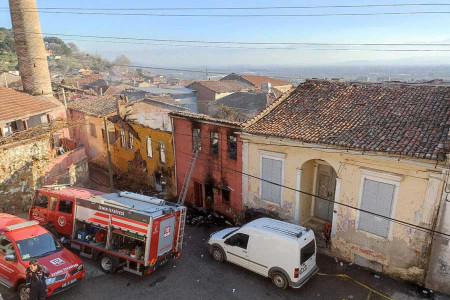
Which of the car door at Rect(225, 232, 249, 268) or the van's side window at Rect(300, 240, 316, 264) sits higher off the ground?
the van's side window at Rect(300, 240, 316, 264)

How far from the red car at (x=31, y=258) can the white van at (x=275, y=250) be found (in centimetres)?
590

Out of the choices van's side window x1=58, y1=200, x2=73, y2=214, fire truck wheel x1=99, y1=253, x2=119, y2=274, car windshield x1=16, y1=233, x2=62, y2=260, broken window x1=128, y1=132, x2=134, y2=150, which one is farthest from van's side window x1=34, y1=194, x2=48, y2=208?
broken window x1=128, y1=132, x2=134, y2=150

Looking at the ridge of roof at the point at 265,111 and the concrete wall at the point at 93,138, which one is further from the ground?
the ridge of roof at the point at 265,111

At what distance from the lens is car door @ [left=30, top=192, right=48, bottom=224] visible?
584 inches

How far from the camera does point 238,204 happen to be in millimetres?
17734

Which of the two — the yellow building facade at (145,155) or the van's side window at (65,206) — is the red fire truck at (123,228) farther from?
the yellow building facade at (145,155)

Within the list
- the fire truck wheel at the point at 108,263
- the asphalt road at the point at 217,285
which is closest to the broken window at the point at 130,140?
the asphalt road at the point at 217,285

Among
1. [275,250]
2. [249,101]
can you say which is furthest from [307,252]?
[249,101]

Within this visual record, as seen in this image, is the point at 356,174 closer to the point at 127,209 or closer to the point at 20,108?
the point at 127,209

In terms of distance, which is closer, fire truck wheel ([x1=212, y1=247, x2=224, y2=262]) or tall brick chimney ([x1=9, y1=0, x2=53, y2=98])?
fire truck wheel ([x1=212, y1=247, x2=224, y2=262])

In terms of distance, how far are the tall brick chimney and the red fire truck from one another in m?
18.6

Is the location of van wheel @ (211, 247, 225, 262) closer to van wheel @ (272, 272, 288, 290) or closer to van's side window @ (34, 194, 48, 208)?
van wheel @ (272, 272, 288, 290)

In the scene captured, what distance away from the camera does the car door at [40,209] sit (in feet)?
48.7

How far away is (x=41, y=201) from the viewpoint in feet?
49.3
